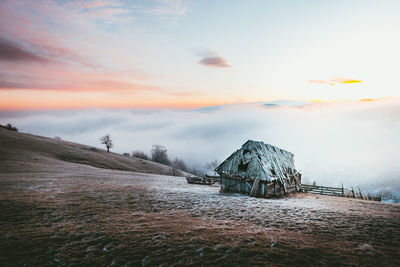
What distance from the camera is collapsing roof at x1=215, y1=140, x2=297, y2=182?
68.7 feet

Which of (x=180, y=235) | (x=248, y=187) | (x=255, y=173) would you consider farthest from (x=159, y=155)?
(x=180, y=235)

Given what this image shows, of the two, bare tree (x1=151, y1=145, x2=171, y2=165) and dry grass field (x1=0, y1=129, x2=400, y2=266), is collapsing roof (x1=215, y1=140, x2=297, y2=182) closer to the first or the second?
dry grass field (x1=0, y1=129, x2=400, y2=266)

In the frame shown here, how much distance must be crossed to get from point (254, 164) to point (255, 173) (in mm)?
1000

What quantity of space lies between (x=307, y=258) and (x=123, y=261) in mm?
5720

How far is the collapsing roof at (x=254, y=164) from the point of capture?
21.0 metres

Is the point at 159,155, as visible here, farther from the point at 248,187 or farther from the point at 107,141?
the point at 248,187

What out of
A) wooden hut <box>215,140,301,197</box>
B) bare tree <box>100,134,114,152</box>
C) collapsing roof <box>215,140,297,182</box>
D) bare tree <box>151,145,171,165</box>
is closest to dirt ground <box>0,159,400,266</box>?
wooden hut <box>215,140,301,197</box>

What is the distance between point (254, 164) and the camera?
846 inches

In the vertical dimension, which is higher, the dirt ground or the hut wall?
the hut wall

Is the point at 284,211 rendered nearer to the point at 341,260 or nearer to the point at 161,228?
the point at 341,260

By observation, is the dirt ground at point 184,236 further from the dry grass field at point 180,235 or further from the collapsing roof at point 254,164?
the collapsing roof at point 254,164

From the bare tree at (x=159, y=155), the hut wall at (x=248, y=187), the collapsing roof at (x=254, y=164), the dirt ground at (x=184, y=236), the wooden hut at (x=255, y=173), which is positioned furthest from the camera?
the bare tree at (x=159, y=155)

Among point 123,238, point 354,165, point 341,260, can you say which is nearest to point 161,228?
point 123,238

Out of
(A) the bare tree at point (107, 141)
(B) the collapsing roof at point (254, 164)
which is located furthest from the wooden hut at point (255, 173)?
(A) the bare tree at point (107, 141)
